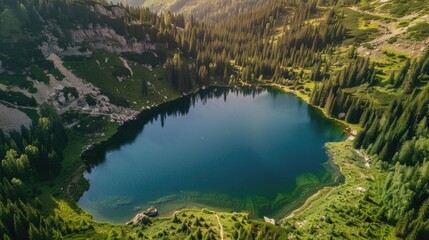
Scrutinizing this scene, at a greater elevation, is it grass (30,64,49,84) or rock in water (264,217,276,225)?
grass (30,64,49,84)

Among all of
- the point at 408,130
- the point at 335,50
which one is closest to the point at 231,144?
the point at 408,130

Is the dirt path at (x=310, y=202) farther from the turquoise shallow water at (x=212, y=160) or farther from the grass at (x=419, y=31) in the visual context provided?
the grass at (x=419, y=31)

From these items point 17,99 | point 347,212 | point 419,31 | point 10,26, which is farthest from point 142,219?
point 419,31

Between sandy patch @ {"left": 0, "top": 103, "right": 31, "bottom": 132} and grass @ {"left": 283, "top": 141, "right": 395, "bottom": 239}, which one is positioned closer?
grass @ {"left": 283, "top": 141, "right": 395, "bottom": 239}

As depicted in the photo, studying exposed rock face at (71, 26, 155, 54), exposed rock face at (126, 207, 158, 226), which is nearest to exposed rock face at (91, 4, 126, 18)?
exposed rock face at (71, 26, 155, 54)

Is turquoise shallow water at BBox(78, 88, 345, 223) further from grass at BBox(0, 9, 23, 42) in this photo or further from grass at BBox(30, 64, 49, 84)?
grass at BBox(0, 9, 23, 42)

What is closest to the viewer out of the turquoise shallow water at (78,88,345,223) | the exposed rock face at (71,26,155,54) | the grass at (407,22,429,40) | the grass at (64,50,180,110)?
the turquoise shallow water at (78,88,345,223)

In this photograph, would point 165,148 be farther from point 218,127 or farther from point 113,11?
point 113,11
